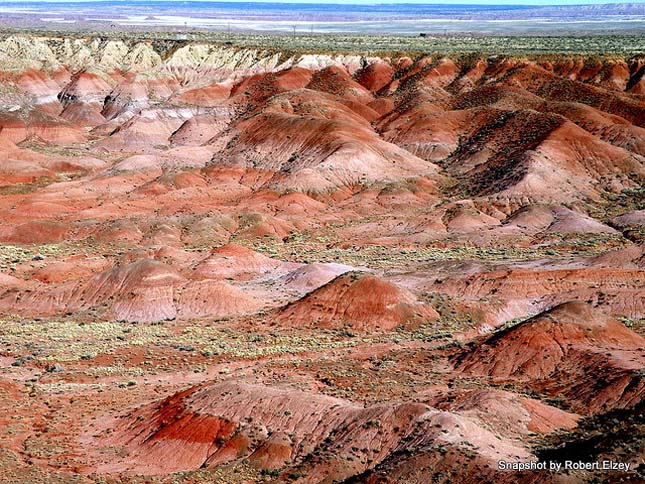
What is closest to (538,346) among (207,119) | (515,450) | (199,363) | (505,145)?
(515,450)

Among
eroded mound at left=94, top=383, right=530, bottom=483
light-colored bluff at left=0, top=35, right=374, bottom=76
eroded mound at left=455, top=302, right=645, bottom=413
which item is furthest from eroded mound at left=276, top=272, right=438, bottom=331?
light-colored bluff at left=0, top=35, right=374, bottom=76

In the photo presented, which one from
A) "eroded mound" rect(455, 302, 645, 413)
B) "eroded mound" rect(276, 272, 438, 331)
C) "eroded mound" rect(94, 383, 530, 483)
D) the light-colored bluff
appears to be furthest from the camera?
the light-colored bluff

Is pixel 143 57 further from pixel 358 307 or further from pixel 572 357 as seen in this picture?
pixel 572 357

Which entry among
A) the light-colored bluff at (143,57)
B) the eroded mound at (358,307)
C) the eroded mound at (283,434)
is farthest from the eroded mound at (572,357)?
the light-colored bluff at (143,57)

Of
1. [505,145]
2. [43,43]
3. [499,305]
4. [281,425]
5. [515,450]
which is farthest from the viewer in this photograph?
[43,43]

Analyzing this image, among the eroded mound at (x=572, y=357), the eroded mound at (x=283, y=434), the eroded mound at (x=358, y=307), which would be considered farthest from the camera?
the eroded mound at (x=358, y=307)

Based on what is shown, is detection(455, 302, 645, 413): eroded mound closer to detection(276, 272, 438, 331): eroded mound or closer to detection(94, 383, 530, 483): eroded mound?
detection(276, 272, 438, 331): eroded mound

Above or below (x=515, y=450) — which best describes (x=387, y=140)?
below

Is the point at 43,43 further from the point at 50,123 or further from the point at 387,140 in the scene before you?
the point at 387,140

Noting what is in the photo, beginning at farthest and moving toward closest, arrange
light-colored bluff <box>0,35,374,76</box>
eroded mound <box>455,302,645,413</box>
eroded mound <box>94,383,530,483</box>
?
1. light-colored bluff <box>0,35,374,76</box>
2. eroded mound <box>455,302,645,413</box>
3. eroded mound <box>94,383,530,483</box>

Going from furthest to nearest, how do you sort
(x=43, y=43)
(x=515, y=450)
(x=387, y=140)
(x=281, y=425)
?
(x=43, y=43) < (x=387, y=140) < (x=281, y=425) < (x=515, y=450)

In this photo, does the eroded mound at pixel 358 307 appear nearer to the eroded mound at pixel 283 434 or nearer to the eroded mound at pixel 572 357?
the eroded mound at pixel 572 357
